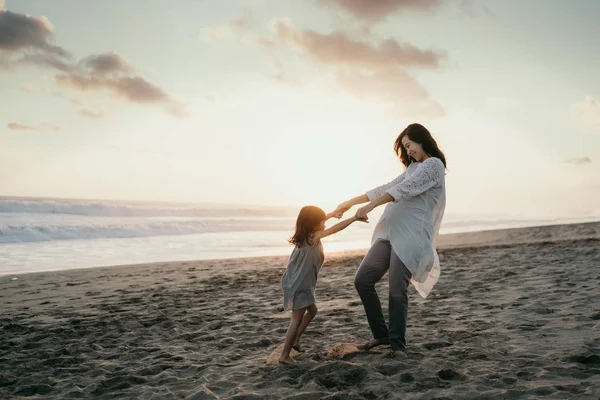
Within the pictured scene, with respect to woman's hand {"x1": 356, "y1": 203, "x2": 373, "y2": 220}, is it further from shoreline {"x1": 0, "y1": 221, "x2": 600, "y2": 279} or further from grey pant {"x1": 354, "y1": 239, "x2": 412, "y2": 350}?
shoreline {"x1": 0, "y1": 221, "x2": 600, "y2": 279}

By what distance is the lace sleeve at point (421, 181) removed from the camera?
13.2ft

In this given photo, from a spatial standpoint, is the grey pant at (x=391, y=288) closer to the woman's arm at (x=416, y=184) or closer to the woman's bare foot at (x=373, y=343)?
the woman's bare foot at (x=373, y=343)

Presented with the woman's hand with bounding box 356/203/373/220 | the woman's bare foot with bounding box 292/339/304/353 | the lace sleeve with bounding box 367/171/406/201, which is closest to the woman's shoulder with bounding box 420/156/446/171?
the lace sleeve with bounding box 367/171/406/201

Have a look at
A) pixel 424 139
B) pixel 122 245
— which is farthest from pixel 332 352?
pixel 122 245

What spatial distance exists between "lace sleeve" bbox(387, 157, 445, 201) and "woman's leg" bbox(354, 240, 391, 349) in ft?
1.88

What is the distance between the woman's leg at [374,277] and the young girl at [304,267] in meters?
0.37

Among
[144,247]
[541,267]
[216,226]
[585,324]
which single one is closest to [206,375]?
[585,324]

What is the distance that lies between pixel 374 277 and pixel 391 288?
8.5 inches

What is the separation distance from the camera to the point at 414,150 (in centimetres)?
434

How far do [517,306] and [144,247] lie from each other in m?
14.3

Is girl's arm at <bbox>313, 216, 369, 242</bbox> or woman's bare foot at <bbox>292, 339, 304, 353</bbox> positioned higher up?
girl's arm at <bbox>313, 216, 369, 242</bbox>

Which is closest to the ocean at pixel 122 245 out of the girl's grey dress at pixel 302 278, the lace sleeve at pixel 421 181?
the girl's grey dress at pixel 302 278

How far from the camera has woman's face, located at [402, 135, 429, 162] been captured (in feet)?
14.2

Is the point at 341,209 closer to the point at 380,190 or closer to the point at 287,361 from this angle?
the point at 380,190
